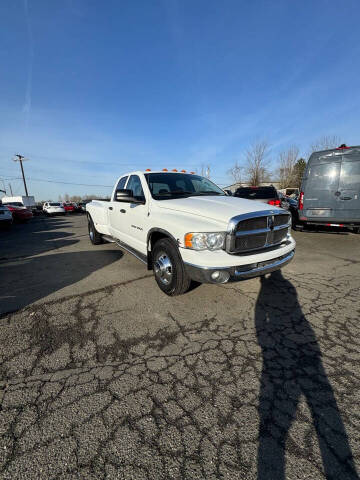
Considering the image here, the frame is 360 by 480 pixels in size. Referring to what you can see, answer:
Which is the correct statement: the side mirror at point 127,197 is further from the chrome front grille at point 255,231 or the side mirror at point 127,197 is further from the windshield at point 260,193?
the windshield at point 260,193

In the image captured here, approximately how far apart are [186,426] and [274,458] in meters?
0.57

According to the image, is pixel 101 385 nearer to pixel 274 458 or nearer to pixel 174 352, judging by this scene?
pixel 174 352

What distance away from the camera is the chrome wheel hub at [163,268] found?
3.24m

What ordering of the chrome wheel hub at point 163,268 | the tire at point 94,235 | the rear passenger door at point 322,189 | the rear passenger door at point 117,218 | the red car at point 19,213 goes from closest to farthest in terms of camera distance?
the chrome wheel hub at point 163,268
the rear passenger door at point 117,218
the rear passenger door at point 322,189
the tire at point 94,235
the red car at point 19,213

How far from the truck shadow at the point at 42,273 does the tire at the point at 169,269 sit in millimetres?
1783

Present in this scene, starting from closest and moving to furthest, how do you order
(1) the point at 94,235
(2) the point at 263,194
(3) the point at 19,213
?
(1) the point at 94,235 < (2) the point at 263,194 < (3) the point at 19,213

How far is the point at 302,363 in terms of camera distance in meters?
2.06

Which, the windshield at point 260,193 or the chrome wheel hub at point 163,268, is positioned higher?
the windshield at point 260,193

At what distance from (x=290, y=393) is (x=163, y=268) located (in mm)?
2106

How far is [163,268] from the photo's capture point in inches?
131

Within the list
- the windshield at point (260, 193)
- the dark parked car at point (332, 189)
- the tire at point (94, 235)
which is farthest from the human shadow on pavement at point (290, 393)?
the windshield at point (260, 193)

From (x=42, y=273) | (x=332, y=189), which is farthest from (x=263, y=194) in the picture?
(x=42, y=273)

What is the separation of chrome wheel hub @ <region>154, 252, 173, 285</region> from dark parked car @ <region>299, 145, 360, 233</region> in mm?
5696

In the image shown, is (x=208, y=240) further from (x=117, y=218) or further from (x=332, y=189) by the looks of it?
(x=332, y=189)
